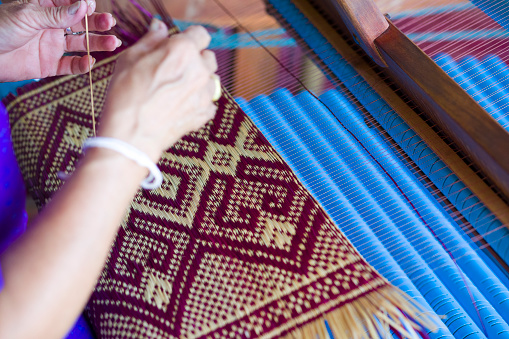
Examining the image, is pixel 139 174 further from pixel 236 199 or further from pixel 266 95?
pixel 266 95

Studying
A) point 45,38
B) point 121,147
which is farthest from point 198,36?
point 45,38

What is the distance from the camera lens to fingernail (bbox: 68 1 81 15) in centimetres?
108

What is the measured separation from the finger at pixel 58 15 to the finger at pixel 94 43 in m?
0.10

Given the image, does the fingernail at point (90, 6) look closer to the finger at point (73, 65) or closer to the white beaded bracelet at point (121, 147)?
the finger at point (73, 65)

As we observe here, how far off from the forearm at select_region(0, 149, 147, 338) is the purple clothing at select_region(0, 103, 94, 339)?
0.45m

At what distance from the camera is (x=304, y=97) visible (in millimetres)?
1305

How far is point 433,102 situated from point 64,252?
0.71 meters

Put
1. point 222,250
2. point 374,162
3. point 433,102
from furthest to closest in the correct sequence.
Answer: point 374,162 < point 222,250 < point 433,102

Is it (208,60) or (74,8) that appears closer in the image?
(208,60)

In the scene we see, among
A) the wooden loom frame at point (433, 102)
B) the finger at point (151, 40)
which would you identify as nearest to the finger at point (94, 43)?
the finger at point (151, 40)

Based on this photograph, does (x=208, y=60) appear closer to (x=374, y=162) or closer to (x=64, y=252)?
(x=64, y=252)

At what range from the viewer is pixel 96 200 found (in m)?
0.71

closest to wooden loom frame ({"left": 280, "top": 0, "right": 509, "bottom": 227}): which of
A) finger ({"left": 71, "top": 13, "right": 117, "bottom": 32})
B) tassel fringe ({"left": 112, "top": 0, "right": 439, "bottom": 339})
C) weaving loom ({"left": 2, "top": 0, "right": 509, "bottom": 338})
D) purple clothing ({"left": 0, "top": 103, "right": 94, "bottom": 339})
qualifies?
weaving loom ({"left": 2, "top": 0, "right": 509, "bottom": 338})

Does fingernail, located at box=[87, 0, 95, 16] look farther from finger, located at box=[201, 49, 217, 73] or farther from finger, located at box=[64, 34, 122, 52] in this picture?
finger, located at box=[201, 49, 217, 73]
